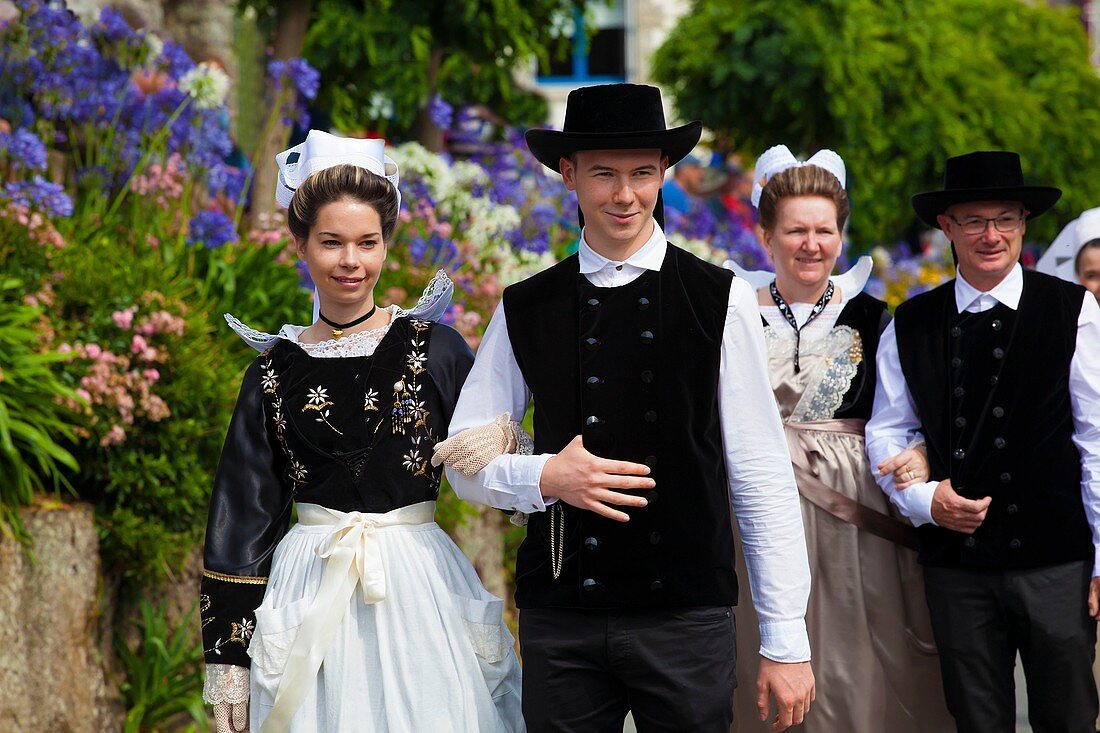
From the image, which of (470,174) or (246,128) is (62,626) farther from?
(246,128)

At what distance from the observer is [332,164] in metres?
3.14

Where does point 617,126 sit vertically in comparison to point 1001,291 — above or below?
above

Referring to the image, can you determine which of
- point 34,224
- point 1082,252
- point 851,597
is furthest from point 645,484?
point 34,224

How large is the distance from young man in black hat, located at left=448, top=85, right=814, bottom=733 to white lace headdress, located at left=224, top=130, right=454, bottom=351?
53cm

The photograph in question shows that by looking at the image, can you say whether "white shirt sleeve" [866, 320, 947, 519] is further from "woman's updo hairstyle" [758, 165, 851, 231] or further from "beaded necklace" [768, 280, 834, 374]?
"woman's updo hairstyle" [758, 165, 851, 231]

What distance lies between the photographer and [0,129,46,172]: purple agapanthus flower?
5.17m

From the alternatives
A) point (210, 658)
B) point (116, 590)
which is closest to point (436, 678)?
point (210, 658)

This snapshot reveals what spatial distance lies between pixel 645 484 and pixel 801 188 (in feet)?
5.00

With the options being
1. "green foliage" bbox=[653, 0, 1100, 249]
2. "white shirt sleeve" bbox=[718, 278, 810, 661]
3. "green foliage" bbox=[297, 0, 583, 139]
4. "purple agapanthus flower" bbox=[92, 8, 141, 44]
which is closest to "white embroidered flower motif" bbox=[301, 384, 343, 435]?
"white shirt sleeve" bbox=[718, 278, 810, 661]

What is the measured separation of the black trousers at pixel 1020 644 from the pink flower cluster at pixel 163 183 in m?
3.66

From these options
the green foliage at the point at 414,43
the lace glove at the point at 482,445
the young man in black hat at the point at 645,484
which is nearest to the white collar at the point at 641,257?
the young man in black hat at the point at 645,484

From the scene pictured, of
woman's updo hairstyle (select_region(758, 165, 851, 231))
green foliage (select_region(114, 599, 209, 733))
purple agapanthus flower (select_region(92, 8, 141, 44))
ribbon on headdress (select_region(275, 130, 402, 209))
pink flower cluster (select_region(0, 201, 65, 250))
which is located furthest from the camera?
purple agapanthus flower (select_region(92, 8, 141, 44))

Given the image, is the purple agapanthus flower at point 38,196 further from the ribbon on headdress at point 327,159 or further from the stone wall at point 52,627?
the ribbon on headdress at point 327,159

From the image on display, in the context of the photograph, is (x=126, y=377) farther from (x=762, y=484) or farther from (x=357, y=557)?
(x=762, y=484)
